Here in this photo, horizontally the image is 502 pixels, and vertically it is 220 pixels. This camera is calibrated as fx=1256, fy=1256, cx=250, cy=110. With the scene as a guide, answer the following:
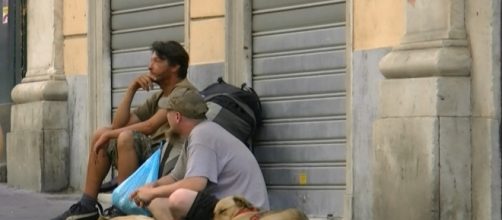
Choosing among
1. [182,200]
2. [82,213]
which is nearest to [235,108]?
[82,213]

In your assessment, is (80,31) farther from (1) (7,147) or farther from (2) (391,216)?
(2) (391,216)

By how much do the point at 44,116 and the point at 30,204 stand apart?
3.96 ft

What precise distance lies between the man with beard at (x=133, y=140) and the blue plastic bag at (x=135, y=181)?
40 centimetres

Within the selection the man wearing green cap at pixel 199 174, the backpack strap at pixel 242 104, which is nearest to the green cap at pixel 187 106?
the man wearing green cap at pixel 199 174

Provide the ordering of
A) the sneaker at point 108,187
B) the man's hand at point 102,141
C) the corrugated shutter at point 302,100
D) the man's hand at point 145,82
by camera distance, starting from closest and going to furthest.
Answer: the man's hand at point 102,141
the sneaker at point 108,187
the man's hand at point 145,82
the corrugated shutter at point 302,100

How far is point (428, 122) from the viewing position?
773 cm

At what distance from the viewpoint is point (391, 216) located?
26.3ft

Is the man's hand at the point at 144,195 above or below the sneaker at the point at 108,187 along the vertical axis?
above

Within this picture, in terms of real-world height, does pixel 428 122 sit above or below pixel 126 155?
above

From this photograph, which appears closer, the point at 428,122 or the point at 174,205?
the point at 174,205

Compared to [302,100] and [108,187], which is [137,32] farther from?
[108,187]

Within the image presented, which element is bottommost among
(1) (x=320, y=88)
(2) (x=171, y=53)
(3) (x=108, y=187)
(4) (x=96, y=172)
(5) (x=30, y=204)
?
(5) (x=30, y=204)

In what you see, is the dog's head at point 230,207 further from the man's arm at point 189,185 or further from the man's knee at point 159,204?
the man's knee at point 159,204

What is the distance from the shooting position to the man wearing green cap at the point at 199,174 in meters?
6.98
